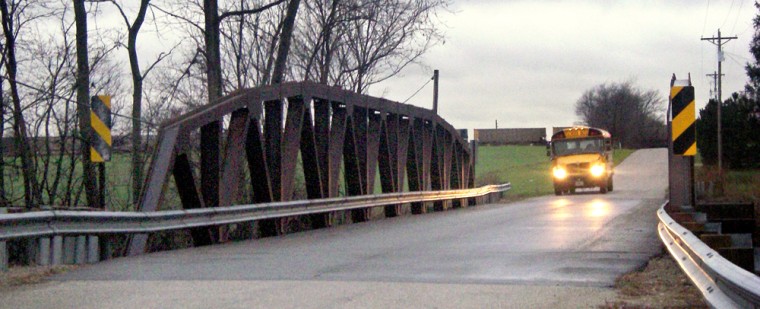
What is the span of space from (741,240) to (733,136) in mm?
55446

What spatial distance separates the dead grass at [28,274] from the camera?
9516 mm

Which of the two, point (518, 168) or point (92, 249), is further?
point (518, 168)

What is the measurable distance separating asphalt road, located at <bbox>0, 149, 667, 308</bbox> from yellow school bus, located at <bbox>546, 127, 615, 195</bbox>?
26.9 meters

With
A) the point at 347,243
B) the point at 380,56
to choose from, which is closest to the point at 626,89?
the point at 380,56

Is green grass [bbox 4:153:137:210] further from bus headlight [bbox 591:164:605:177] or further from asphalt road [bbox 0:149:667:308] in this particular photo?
bus headlight [bbox 591:164:605:177]

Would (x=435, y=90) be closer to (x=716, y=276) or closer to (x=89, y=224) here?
(x=89, y=224)

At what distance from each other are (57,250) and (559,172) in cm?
3557

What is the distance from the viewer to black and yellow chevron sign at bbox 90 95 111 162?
13.8m

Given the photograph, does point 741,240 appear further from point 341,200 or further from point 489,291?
point 341,200

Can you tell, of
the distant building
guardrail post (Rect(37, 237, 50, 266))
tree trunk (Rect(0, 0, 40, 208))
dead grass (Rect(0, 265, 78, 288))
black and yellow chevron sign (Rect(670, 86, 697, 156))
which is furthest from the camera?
the distant building

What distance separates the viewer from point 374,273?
10.2 metres

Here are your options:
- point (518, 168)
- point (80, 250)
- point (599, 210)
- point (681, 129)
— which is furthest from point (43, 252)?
point (518, 168)

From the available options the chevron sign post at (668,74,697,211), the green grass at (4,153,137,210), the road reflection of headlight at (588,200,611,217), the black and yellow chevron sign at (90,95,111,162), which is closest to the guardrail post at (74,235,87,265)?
the black and yellow chevron sign at (90,95,111,162)

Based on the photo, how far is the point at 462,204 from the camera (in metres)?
34.2
